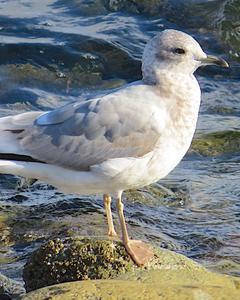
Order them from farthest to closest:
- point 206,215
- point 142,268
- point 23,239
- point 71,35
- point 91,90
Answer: point 71,35, point 91,90, point 206,215, point 23,239, point 142,268

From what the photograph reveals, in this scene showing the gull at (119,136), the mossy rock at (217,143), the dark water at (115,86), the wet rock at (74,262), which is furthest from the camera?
the mossy rock at (217,143)

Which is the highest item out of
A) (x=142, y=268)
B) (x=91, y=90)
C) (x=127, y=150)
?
(x=127, y=150)

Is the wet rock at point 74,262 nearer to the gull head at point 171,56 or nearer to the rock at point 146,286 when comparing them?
the rock at point 146,286

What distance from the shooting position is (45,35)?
479 inches

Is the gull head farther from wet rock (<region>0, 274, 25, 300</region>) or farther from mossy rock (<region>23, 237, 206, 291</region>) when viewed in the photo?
wet rock (<region>0, 274, 25, 300</region>)

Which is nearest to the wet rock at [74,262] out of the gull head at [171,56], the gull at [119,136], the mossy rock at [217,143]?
the gull at [119,136]

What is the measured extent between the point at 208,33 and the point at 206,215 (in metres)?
5.07

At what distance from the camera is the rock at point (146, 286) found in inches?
196

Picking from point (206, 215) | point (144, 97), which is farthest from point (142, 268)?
point (206, 215)

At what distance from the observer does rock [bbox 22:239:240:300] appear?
4980mm

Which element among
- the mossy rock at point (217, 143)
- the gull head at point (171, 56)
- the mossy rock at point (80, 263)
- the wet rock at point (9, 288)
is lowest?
the mossy rock at point (217, 143)

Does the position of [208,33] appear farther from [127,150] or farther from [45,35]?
[127,150]

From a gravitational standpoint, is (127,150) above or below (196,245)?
above

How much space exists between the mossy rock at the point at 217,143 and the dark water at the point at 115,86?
10 cm
